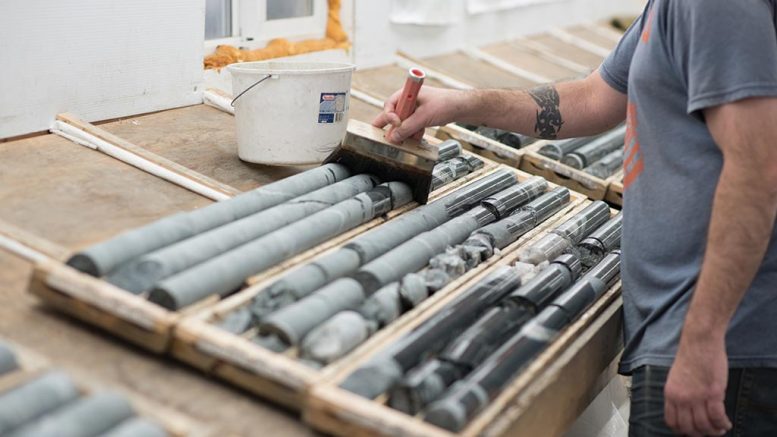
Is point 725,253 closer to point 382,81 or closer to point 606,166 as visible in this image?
point 606,166

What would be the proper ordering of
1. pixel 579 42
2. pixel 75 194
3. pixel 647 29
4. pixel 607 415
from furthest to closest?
pixel 579 42, pixel 607 415, pixel 75 194, pixel 647 29

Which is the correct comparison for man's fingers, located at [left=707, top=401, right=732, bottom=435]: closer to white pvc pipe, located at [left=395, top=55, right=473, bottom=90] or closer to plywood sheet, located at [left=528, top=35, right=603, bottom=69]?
white pvc pipe, located at [left=395, top=55, right=473, bottom=90]

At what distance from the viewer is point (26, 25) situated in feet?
8.18

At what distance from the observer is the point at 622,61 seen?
2.30 m

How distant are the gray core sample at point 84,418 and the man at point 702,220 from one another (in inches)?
44.3

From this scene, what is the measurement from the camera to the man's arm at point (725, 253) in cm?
165

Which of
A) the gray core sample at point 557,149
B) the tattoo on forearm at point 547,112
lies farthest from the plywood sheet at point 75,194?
the gray core sample at point 557,149

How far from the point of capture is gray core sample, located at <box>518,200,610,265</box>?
226 centimetres

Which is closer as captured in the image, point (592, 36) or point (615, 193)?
point (615, 193)

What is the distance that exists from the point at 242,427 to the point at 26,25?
1579mm

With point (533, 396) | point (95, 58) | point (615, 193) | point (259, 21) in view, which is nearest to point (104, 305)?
point (533, 396)

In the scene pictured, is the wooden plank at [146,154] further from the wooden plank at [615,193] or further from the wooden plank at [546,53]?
the wooden plank at [546,53]

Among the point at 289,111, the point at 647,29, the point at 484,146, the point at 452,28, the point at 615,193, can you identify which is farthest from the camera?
the point at 452,28

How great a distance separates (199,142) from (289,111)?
17.6 inches
